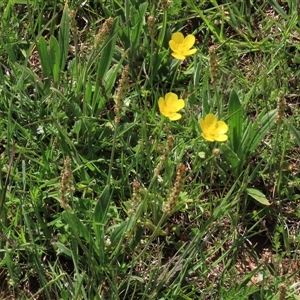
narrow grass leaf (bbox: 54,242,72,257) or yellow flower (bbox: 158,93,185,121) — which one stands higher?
yellow flower (bbox: 158,93,185,121)

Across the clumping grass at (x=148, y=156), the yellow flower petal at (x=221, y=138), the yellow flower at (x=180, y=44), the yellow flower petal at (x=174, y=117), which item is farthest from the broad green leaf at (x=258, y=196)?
the yellow flower at (x=180, y=44)

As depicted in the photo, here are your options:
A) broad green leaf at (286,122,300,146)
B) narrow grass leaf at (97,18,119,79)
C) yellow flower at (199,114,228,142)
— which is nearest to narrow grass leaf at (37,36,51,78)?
narrow grass leaf at (97,18,119,79)

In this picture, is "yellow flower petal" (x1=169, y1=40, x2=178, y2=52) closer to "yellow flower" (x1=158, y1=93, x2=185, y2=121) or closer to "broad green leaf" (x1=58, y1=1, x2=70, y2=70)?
"yellow flower" (x1=158, y1=93, x2=185, y2=121)

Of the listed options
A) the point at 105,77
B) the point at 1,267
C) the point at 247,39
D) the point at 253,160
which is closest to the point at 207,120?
the point at 253,160

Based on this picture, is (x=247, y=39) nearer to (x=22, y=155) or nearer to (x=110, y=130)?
(x=110, y=130)

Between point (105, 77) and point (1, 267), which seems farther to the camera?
point (105, 77)

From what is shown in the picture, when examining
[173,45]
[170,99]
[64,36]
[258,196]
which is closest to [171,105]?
[170,99]
